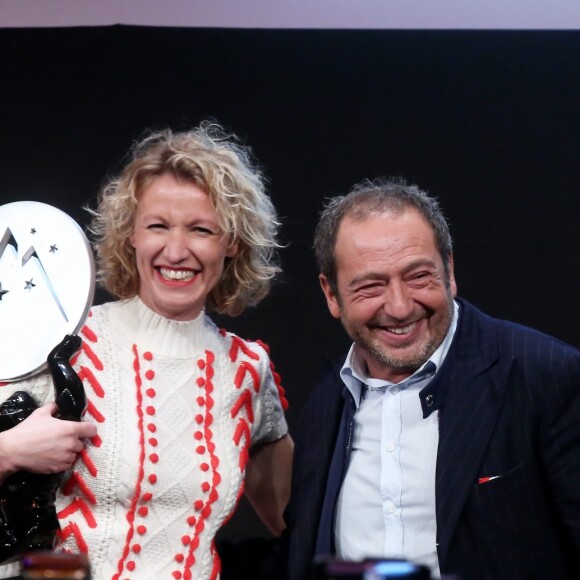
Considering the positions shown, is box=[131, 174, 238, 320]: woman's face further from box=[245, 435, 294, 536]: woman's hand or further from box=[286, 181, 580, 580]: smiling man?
box=[245, 435, 294, 536]: woman's hand

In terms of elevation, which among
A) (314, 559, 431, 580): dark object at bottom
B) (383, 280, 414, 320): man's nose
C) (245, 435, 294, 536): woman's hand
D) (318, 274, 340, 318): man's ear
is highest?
(318, 274, 340, 318): man's ear

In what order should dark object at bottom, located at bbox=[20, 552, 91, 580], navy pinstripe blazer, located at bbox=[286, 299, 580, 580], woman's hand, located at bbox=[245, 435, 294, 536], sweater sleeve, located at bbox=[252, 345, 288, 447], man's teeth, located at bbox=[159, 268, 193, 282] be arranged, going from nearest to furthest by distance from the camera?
dark object at bottom, located at bbox=[20, 552, 91, 580] → navy pinstripe blazer, located at bbox=[286, 299, 580, 580] → man's teeth, located at bbox=[159, 268, 193, 282] → sweater sleeve, located at bbox=[252, 345, 288, 447] → woman's hand, located at bbox=[245, 435, 294, 536]

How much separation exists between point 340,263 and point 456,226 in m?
0.95

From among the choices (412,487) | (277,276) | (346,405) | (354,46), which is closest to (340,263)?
(346,405)

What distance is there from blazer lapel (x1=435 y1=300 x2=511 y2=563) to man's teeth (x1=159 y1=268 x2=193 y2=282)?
0.58m

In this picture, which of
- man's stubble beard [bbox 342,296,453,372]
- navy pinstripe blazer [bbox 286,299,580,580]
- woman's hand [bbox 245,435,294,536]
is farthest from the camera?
woman's hand [bbox 245,435,294,536]

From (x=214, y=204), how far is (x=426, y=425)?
655mm

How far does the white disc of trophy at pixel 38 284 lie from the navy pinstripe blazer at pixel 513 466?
759 mm

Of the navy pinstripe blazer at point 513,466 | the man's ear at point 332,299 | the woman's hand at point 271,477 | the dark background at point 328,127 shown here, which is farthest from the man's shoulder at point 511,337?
the dark background at point 328,127

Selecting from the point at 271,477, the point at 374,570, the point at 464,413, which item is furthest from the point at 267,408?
the point at 374,570

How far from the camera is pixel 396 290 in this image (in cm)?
213

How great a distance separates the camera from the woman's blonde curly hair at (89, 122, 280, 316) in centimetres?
228

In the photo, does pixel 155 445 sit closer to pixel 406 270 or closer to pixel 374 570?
pixel 406 270

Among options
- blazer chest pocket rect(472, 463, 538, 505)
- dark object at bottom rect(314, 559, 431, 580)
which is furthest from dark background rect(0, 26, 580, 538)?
dark object at bottom rect(314, 559, 431, 580)
